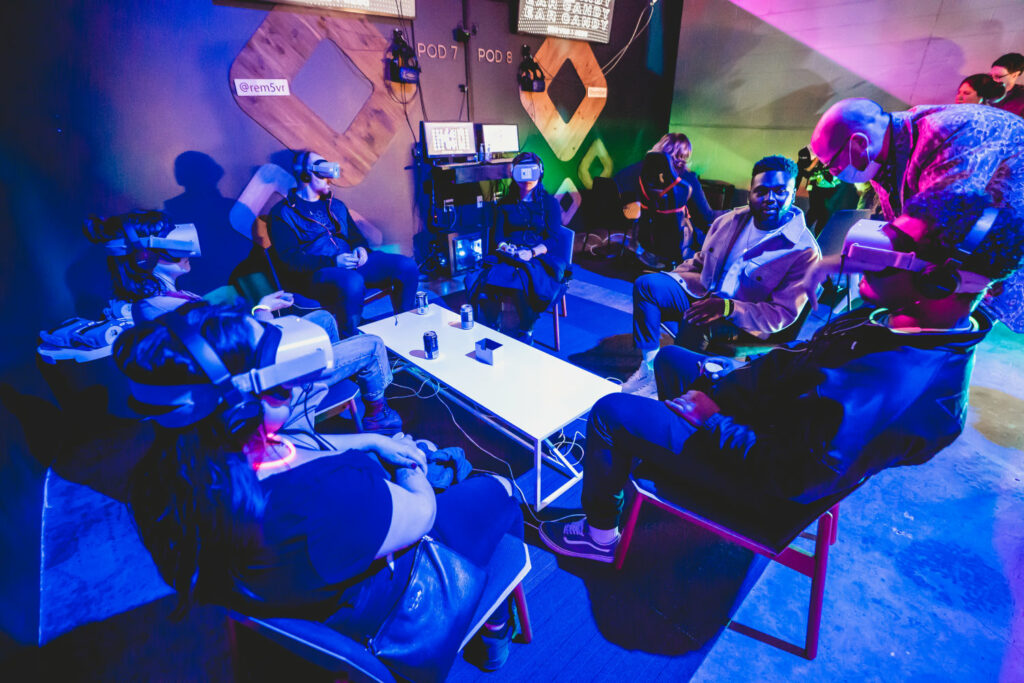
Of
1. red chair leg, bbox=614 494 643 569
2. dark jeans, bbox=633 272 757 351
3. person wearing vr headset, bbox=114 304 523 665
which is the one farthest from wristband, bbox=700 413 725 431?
dark jeans, bbox=633 272 757 351

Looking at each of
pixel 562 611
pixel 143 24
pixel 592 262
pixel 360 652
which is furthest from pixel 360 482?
pixel 592 262

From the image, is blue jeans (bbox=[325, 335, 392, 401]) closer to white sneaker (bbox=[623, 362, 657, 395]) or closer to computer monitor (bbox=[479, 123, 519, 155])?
white sneaker (bbox=[623, 362, 657, 395])

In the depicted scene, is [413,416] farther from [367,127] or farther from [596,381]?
[367,127]

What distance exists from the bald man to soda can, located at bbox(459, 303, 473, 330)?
6.17 feet

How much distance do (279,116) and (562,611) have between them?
12.9 feet

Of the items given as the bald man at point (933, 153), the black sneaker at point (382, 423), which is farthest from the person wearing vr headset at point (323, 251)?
the bald man at point (933, 153)

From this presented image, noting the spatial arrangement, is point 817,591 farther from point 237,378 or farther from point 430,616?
point 237,378

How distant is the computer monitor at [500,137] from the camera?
15.6 ft

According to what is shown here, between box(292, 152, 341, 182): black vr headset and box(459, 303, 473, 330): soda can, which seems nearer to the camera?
box(459, 303, 473, 330): soda can

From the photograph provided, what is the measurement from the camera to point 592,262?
552cm

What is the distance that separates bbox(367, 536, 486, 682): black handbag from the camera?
3.29ft

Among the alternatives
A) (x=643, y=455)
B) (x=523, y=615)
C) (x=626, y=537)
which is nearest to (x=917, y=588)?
(x=626, y=537)

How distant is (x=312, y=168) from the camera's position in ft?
10.7

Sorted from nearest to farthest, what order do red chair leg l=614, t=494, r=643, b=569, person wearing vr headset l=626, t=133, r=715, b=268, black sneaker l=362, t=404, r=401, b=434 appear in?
red chair leg l=614, t=494, r=643, b=569, black sneaker l=362, t=404, r=401, b=434, person wearing vr headset l=626, t=133, r=715, b=268
